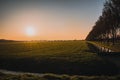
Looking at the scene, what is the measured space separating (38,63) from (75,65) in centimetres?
748

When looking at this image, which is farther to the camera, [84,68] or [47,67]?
[47,67]

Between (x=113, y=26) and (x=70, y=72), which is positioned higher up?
(x=113, y=26)

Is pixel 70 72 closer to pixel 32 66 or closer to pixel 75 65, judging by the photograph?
pixel 75 65

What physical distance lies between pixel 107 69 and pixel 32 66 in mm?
12653

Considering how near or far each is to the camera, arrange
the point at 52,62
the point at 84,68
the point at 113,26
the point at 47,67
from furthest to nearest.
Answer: the point at 113,26, the point at 52,62, the point at 47,67, the point at 84,68

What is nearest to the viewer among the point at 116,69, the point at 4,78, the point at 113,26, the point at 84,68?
the point at 4,78

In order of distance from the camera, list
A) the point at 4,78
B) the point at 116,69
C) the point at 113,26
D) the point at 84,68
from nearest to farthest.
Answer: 1. the point at 4,78
2. the point at 116,69
3. the point at 84,68
4. the point at 113,26

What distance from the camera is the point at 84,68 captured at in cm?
3922

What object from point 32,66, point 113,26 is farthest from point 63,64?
point 113,26

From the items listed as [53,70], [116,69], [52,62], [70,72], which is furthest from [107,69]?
[52,62]

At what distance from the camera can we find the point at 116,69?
36.1m

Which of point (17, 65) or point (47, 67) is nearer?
point (47, 67)

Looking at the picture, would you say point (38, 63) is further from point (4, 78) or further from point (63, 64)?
point (4, 78)

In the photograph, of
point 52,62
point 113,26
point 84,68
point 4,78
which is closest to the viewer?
point 4,78
